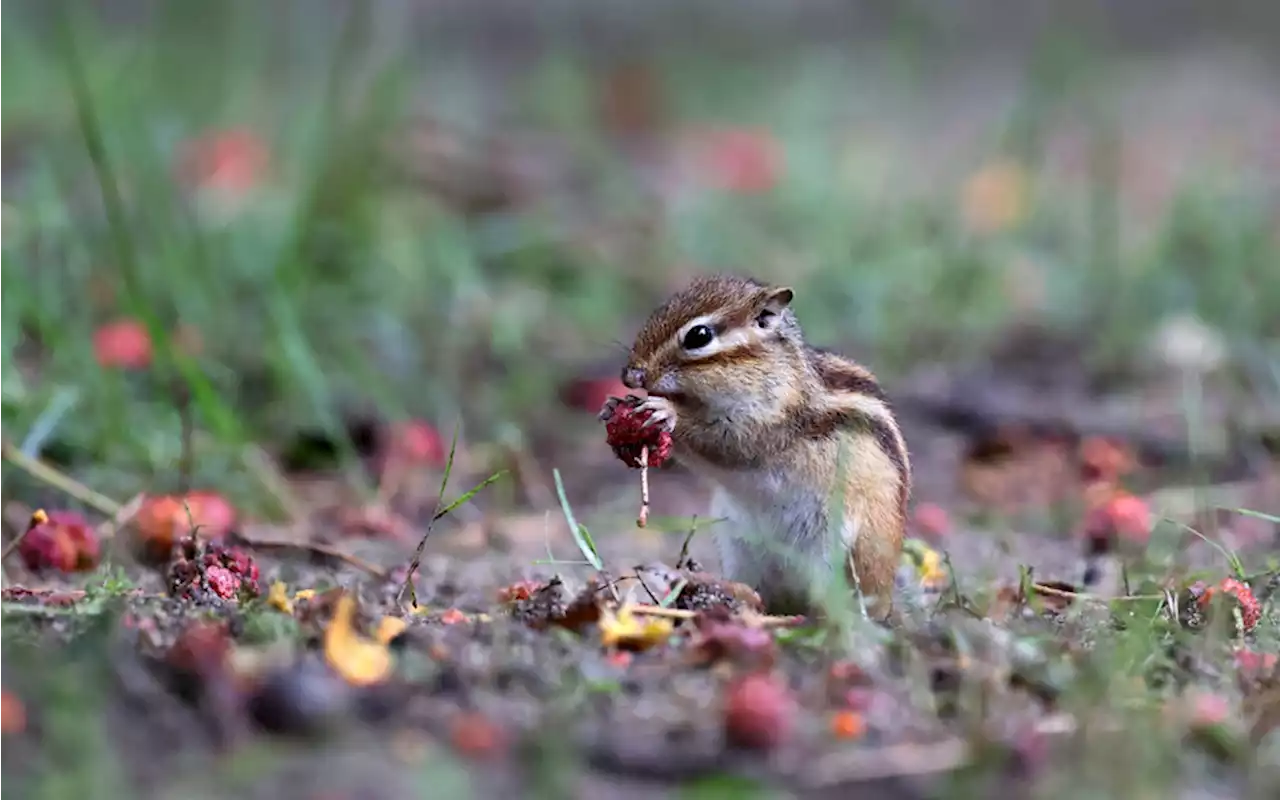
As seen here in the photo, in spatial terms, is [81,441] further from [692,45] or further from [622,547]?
[692,45]

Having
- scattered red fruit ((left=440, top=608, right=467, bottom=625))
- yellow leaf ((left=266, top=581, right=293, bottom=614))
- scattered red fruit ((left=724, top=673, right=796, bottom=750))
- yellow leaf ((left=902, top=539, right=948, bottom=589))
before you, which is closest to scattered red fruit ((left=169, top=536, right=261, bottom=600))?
yellow leaf ((left=266, top=581, right=293, bottom=614))

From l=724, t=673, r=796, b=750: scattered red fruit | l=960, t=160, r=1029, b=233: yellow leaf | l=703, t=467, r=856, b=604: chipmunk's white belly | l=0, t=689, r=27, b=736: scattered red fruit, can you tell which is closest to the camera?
l=0, t=689, r=27, b=736: scattered red fruit

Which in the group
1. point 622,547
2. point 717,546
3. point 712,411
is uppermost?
point 712,411

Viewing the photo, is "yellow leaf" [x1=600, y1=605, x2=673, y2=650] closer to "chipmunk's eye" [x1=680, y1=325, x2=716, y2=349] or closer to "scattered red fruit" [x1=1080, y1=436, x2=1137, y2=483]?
"chipmunk's eye" [x1=680, y1=325, x2=716, y2=349]

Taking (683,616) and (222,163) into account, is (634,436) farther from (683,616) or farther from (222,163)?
(222,163)

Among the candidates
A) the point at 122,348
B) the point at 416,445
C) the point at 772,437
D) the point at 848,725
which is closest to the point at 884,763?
the point at 848,725

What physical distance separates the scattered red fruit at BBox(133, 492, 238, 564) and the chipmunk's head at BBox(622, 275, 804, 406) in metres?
1.00

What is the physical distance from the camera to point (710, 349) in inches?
153

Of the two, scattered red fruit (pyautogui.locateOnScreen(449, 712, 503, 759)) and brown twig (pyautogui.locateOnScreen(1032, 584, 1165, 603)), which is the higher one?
scattered red fruit (pyautogui.locateOnScreen(449, 712, 503, 759))

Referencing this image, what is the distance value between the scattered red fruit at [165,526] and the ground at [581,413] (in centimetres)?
1

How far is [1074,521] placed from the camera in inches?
194

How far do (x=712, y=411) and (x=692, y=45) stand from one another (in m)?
7.65

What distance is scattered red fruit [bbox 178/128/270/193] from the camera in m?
7.42

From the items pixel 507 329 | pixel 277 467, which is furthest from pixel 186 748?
pixel 507 329
